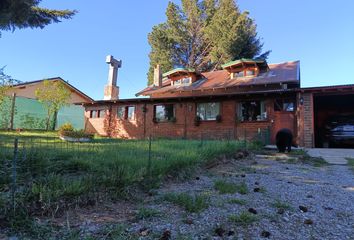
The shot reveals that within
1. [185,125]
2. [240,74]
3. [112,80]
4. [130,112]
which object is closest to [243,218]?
[185,125]

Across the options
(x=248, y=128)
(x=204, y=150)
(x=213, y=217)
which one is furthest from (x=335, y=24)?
(x=213, y=217)

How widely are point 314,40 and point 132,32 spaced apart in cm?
1399

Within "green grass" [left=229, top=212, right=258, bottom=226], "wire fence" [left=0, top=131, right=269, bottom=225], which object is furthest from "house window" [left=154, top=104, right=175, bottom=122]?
"green grass" [left=229, top=212, right=258, bottom=226]

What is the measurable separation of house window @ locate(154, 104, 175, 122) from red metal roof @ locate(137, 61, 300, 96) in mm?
2036

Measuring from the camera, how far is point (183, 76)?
765 inches

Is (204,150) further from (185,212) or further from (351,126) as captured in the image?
(351,126)

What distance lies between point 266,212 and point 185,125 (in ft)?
41.6

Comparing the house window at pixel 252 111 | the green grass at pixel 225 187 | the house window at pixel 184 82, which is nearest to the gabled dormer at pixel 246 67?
the house window at pixel 184 82

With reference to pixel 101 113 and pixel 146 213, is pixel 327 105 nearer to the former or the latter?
pixel 101 113

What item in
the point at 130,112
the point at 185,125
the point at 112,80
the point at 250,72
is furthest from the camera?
the point at 112,80

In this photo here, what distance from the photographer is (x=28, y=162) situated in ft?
11.5

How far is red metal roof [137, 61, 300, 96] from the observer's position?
15649mm

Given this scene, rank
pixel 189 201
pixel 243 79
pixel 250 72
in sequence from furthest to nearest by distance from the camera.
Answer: pixel 250 72 < pixel 243 79 < pixel 189 201

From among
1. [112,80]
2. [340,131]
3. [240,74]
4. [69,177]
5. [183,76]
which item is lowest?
[69,177]
